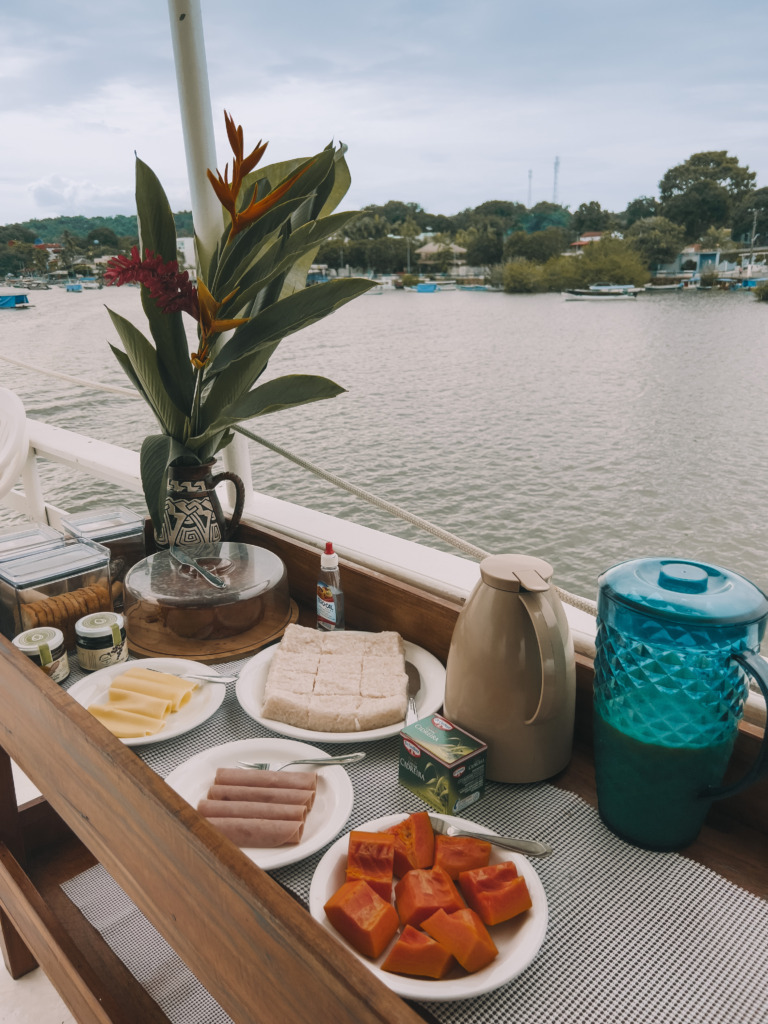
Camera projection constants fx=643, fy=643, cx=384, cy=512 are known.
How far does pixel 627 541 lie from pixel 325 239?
205 inches

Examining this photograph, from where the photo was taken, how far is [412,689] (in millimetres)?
962

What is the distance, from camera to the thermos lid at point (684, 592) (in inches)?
22.6

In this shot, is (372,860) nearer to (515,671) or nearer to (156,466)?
(515,671)

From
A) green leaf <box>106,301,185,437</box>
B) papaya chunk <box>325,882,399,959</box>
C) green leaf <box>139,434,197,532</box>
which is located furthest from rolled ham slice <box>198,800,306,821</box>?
green leaf <box>106,301,185,437</box>

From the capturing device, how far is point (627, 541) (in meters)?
5.74

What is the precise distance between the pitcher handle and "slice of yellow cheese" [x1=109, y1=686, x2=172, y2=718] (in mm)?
409

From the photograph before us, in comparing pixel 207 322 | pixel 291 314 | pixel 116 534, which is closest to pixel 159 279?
pixel 207 322

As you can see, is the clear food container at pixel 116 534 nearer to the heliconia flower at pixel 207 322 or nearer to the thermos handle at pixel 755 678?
the heliconia flower at pixel 207 322

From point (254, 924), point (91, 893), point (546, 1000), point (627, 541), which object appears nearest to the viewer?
point (254, 924)

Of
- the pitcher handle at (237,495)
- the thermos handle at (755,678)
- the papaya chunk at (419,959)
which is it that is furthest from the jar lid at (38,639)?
the thermos handle at (755,678)

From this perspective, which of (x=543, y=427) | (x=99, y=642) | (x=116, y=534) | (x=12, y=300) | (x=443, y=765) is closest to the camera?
(x=443, y=765)

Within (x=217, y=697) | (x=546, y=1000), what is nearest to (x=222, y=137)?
(x=217, y=697)

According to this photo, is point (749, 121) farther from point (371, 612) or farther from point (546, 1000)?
point (546, 1000)

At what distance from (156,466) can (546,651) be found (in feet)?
2.34
